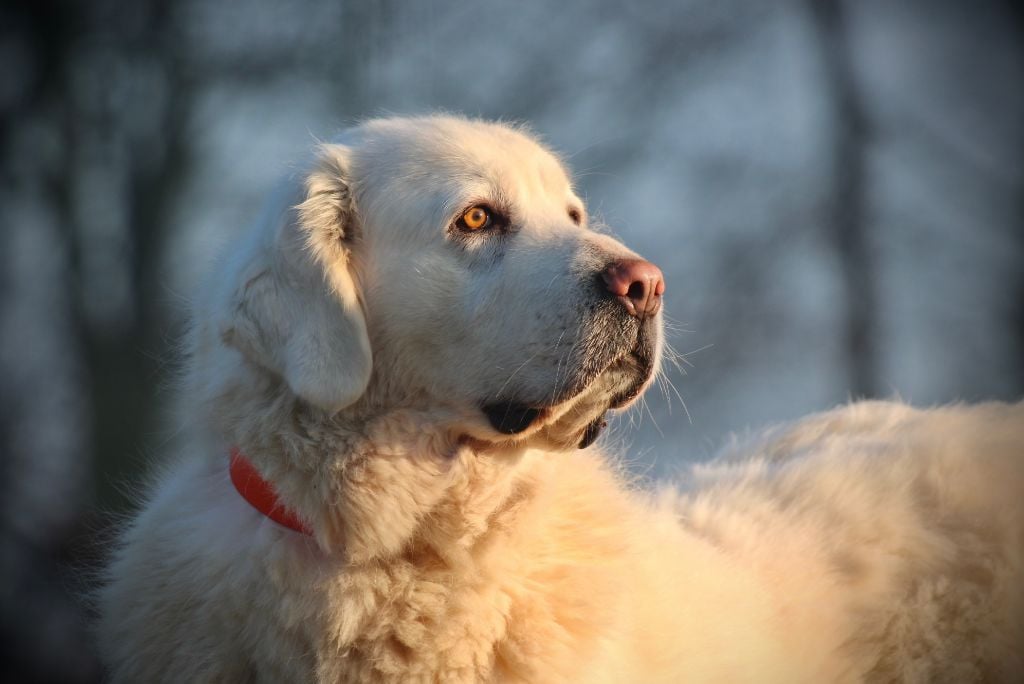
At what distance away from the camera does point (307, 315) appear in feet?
8.49

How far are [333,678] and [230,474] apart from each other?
27.7 inches

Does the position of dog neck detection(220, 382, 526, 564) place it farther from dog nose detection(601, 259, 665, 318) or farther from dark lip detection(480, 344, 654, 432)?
dog nose detection(601, 259, 665, 318)

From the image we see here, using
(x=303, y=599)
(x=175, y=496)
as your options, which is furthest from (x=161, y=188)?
(x=303, y=599)

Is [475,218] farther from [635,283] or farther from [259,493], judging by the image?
[259,493]

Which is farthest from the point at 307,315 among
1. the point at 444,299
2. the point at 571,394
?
the point at 571,394

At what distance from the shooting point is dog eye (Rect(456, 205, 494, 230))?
110 inches

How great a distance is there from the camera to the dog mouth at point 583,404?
257cm

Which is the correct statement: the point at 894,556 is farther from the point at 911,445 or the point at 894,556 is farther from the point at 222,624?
the point at 222,624

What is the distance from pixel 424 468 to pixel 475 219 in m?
0.79

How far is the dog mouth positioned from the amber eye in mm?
577

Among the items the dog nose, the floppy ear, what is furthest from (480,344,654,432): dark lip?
the floppy ear

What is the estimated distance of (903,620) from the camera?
3.34 meters

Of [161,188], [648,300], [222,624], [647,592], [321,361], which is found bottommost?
[161,188]

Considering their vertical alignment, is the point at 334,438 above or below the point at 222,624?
above
